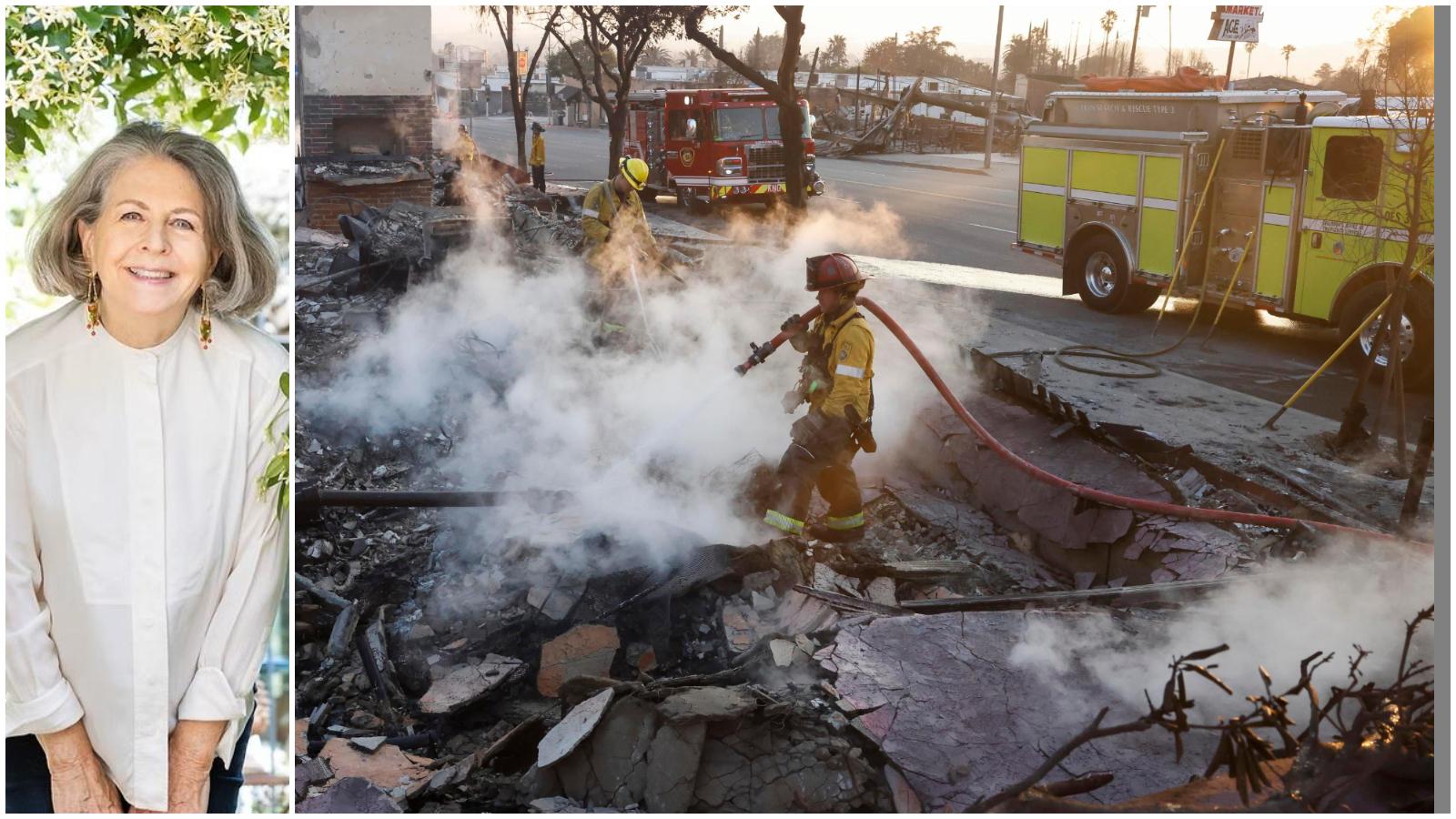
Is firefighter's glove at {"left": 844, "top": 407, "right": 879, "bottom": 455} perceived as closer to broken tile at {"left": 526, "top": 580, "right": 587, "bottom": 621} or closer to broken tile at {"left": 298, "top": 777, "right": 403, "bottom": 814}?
broken tile at {"left": 526, "top": 580, "right": 587, "bottom": 621}

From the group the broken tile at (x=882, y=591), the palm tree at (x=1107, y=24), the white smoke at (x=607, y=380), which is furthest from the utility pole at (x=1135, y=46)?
the broken tile at (x=882, y=591)

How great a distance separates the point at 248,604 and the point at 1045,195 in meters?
6.27

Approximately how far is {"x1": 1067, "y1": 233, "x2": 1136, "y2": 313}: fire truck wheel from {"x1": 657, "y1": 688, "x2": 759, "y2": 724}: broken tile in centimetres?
447

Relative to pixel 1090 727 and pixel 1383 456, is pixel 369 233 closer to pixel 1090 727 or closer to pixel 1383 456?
pixel 1090 727

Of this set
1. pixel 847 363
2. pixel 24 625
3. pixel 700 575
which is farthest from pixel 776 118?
pixel 24 625

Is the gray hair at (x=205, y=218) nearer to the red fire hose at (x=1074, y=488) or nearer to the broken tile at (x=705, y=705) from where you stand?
the broken tile at (x=705, y=705)

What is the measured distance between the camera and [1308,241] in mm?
7039

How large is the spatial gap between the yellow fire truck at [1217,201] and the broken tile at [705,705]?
3.96 meters

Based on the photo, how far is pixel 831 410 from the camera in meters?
4.81

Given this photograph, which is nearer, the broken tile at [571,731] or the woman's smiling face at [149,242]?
the woman's smiling face at [149,242]

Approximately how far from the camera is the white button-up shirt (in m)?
3.04

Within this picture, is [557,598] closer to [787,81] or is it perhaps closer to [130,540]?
[130,540]

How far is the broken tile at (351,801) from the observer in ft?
12.5

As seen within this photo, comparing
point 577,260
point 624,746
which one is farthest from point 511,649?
point 577,260
